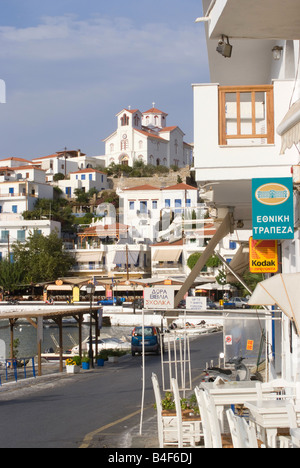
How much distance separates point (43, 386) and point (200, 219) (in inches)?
2623

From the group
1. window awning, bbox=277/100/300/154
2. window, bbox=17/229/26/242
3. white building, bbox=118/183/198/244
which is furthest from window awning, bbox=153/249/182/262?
window awning, bbox=277/100/300/154

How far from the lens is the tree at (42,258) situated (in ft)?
286

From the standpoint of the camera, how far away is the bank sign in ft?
33.7

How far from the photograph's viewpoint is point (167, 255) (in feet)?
278

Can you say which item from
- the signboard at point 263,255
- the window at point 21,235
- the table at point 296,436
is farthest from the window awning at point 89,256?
the table at point 296,436

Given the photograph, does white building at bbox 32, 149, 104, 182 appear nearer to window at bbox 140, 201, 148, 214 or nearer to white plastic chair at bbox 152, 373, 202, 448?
window at bbox 140, 201, 148, 214

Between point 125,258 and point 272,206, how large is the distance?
3089 inches

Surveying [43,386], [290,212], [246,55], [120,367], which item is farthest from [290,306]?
[120,367]

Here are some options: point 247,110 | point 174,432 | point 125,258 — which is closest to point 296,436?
point 174,432

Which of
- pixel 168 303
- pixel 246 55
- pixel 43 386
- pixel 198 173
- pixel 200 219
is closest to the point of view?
pixel 198 173

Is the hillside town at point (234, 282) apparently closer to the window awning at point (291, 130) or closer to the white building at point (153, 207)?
the window awning at point (291, 130)

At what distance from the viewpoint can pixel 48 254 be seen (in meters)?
88.4

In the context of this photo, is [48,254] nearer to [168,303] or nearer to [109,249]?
[109,249]

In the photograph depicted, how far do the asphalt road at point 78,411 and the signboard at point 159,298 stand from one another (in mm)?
2306
